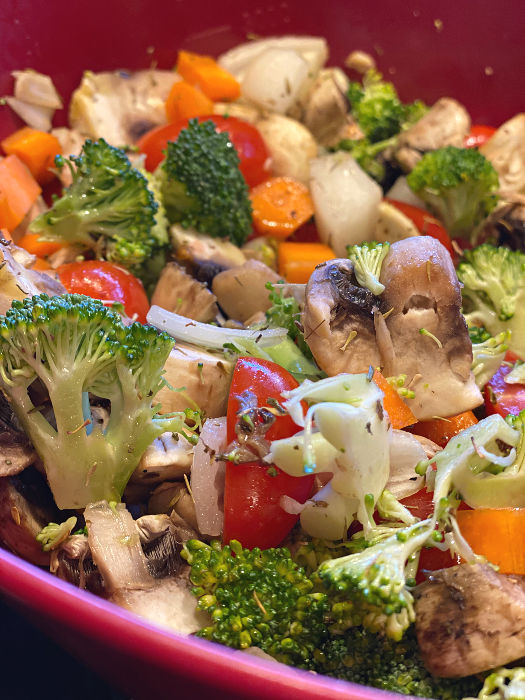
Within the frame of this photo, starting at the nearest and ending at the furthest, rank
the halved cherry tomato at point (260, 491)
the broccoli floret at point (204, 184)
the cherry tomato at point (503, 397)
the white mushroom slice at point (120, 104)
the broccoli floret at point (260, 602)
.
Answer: the broccoli floret at point (260, 602) → the halved cherry tomato at point (260, 491) → the cherry tomato at point (503, 397) → the broccoli floret at point (204, 184) → the white mushroom slice at point (120, 104)

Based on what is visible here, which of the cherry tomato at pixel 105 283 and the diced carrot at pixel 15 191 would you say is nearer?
the cherry tomato at pixel 105 283

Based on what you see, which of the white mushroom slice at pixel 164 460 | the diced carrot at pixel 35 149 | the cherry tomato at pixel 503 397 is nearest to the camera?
the white mushroom slice at pixel 164 460

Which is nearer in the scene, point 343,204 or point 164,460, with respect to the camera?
point 164,460

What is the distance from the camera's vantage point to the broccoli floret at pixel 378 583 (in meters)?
1.21

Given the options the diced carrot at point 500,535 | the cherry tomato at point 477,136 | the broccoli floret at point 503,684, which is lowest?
the broccoli floret at point 503,684

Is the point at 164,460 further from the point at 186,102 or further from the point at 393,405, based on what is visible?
the point at 186,102

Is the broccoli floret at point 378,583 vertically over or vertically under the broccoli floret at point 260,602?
over

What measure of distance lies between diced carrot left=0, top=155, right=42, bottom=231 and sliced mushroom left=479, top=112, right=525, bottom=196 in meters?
1.66

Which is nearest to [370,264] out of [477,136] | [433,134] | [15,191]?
[15,191]

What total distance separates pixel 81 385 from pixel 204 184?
1.00m

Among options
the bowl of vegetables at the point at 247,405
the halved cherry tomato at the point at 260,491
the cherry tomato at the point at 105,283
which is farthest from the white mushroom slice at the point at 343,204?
the halved cherry tomato at the point at 260,491

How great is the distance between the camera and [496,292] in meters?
2.13

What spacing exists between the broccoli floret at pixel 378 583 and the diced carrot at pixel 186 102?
1.85m

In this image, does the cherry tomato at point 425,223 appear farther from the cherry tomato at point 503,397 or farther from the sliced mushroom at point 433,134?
the cherry tomato at point 503,397
